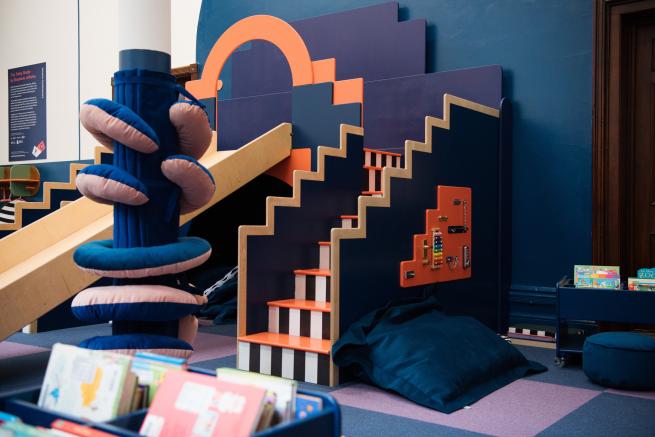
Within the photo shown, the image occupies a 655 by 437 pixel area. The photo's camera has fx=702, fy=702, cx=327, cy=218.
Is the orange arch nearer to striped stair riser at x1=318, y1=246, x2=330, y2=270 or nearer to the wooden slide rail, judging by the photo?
the wooden slide rail

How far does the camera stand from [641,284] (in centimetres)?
425

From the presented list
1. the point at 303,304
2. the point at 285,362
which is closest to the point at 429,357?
the point at 285,362

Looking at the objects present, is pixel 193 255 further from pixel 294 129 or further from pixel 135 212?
pixel 294 129

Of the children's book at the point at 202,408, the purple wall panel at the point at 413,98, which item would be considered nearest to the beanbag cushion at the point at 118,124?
the children's book at the point at 202,408

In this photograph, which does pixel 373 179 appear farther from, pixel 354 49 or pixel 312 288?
pixel 354 49

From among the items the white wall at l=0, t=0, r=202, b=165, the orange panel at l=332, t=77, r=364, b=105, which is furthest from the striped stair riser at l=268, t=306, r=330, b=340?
the white wall at l=0, t=0, r=202, b=165

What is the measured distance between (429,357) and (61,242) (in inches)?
106

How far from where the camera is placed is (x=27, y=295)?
3.64m

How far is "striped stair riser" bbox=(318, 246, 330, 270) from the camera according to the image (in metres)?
4.68

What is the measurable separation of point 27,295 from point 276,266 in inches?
57.9

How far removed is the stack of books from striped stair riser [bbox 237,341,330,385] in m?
2.32

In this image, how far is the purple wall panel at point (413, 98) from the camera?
5.52 meters

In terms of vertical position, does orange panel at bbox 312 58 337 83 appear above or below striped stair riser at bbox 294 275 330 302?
above

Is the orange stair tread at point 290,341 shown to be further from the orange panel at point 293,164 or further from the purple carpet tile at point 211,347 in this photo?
the orange panel at point 293,164
